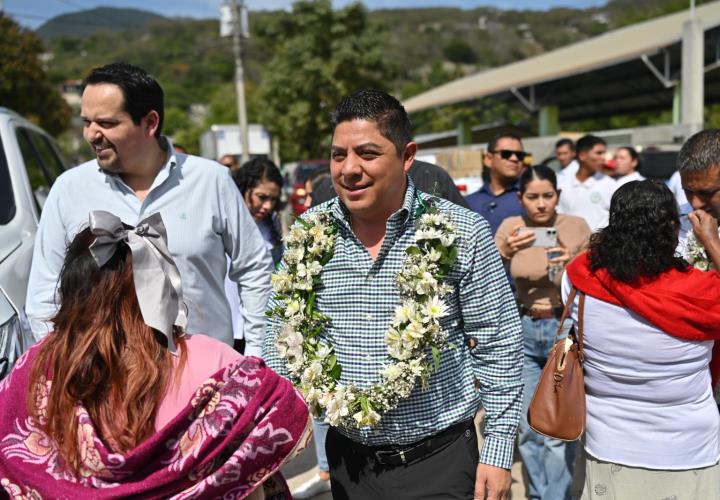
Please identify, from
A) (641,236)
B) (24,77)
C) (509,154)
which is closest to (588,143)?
(509,154)

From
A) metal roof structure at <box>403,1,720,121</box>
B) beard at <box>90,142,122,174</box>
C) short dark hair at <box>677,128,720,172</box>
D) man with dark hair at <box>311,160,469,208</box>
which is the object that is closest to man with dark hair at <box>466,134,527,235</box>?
man with dark hair at <box>311,160,469,208</box>

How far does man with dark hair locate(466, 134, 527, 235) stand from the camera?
516cm

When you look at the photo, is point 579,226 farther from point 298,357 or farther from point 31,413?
point 31,413

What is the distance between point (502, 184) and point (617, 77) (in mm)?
20065

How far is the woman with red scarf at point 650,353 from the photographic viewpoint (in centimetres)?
270

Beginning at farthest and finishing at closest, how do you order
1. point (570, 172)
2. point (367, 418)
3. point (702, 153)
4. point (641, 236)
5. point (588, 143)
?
point (570, 172)
point (588, 143)
point (702, 153)
point (641, 236)
point (367, 418)

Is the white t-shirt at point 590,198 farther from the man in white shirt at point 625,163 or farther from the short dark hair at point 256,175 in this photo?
the short dark hair at point 256,175

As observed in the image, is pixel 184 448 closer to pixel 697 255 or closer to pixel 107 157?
pixel 107 157

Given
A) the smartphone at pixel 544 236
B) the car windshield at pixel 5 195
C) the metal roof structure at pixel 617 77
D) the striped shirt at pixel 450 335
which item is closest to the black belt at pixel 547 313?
the smartphone at pixel 544 236

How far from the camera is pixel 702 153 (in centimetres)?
322

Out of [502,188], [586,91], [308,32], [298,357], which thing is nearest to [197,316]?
[298,357]

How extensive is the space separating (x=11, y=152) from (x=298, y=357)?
9.45 feet

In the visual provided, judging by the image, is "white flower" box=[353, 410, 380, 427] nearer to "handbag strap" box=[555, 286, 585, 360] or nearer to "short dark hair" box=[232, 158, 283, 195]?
"handbag strap" box=[555, 286, 585, 360]

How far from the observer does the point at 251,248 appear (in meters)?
3.29
